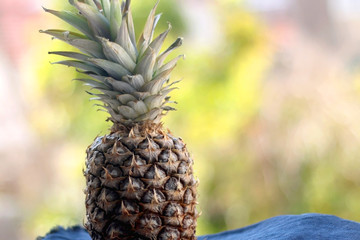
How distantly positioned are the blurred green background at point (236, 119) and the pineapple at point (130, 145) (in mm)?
1454

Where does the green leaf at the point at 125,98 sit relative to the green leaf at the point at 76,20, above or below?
below

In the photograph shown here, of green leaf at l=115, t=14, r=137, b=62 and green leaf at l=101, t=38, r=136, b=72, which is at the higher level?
green leaf at l=115, t=14, r=137, b=62

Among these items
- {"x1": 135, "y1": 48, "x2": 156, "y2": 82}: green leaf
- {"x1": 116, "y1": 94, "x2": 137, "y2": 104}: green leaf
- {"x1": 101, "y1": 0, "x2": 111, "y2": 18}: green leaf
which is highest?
{"x1": 101, "y1": 0, "x2": 111, "y2": 18}: green leaf

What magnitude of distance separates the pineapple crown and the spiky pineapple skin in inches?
1.6

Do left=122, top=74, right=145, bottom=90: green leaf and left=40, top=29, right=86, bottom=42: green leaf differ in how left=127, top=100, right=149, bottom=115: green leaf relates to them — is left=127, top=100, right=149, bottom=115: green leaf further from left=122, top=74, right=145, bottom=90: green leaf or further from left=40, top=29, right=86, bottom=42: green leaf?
left=40, top=29, right=86, bottom=42: green leaf

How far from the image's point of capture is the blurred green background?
2.41 meters

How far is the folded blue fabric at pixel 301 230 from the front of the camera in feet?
2.82

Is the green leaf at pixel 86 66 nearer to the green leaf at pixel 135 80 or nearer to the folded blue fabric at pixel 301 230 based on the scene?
the green leaf at pixel 135 80

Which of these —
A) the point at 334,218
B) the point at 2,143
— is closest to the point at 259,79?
the point at 2,143

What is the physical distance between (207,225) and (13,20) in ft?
5.55

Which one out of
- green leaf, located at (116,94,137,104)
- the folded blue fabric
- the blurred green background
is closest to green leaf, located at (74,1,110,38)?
green leaf, located at (116,94,137,104)

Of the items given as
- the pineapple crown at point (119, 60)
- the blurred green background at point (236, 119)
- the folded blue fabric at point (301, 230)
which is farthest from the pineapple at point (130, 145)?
the blurred green background at point (236, 119)

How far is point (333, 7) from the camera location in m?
2.92

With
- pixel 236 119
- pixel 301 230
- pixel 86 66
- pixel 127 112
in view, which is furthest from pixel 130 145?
pixel 236 119
